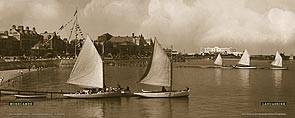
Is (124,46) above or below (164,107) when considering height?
above

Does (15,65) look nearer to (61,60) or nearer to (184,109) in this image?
(61,60)

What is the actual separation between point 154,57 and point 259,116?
1295 cm

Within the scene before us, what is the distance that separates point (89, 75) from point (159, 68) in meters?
6.27

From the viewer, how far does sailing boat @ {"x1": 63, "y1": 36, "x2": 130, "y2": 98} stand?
145 feet

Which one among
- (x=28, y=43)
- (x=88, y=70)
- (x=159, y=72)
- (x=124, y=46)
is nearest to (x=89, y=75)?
(x=88, y=70)

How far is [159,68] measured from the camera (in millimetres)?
45688

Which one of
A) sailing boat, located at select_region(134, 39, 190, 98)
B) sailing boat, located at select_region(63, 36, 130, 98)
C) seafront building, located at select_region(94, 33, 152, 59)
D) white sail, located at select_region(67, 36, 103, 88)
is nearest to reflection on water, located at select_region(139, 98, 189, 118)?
sailing boat, located at select_region(134, 39, 190, 98)

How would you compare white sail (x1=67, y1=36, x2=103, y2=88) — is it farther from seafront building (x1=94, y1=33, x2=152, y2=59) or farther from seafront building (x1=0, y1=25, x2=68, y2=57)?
seafront building (x1=94, y1=33, x2=152, y2=59)

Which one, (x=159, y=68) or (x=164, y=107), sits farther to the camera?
(x=159, y=68)

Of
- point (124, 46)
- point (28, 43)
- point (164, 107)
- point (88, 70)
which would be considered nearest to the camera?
point (164, 107)

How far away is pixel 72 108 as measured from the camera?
39.3 meters

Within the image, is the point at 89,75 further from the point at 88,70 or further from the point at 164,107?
the point at 164,107

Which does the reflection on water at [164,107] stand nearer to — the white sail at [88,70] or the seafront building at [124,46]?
the white sail at [88,70]

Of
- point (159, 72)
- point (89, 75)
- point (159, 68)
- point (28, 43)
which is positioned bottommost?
point (89, 75)
